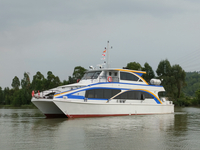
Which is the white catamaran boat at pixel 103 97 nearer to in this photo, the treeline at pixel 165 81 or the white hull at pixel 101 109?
the white hull at pixel 101 109

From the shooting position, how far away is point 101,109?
2147 cm

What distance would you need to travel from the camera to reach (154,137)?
39.6 feet

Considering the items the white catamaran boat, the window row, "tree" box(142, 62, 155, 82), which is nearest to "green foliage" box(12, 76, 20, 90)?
"tree" box(142, 62, 155, 82)

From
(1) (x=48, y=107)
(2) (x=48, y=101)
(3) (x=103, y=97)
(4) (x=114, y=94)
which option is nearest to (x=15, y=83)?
(1) (x=48, y=107)

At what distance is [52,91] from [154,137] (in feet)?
38.1

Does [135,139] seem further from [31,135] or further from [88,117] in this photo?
[88,117]

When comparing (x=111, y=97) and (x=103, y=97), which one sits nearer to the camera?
(x=103, y=97)

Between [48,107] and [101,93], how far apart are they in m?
4.12

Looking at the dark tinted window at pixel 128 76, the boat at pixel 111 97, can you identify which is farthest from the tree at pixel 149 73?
the dark tinted window at pixel 128 76

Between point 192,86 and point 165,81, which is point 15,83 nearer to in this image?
point 165,81

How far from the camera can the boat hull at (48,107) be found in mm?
20578

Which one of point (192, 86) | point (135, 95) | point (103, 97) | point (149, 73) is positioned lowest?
point (103, 97)

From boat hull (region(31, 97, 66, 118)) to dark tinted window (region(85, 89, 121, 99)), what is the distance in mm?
2757

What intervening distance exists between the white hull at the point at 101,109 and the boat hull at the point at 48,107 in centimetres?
129
